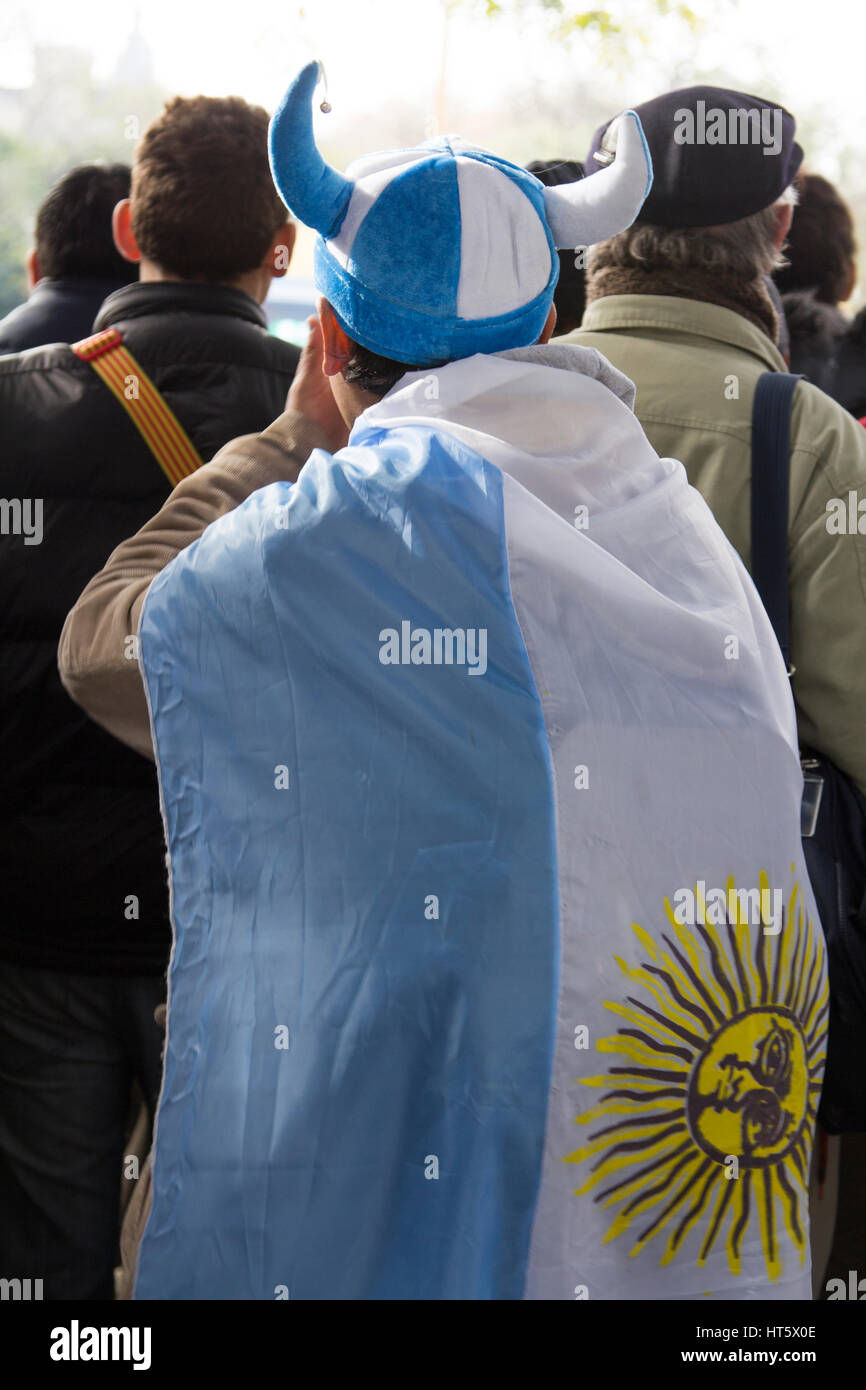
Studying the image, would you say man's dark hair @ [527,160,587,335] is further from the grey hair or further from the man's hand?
the man's hand

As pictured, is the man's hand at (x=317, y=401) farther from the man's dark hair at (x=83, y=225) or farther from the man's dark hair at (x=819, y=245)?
the man's dark hair at (x=819, y=245)

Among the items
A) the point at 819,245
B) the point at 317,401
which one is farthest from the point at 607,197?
the point at 819,245

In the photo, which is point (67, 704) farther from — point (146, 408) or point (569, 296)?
point (569, 296)

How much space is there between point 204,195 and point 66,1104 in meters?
1.64

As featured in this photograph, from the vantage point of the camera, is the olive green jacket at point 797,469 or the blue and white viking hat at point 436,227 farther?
the olive green jacket at point 797,469

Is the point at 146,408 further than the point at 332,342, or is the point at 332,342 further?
the point at 146,408

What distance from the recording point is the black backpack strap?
2576mm

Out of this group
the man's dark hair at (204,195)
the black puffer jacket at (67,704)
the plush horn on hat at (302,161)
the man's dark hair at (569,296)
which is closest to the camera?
the plush horn on hat at (302,161)

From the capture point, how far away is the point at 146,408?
9.10 feet

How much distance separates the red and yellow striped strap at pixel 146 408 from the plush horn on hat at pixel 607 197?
0.95m

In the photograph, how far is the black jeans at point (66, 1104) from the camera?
281 centimetres

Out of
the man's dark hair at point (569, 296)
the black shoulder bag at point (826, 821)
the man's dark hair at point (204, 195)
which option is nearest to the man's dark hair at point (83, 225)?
the man's dark hair at point (204, 195)
